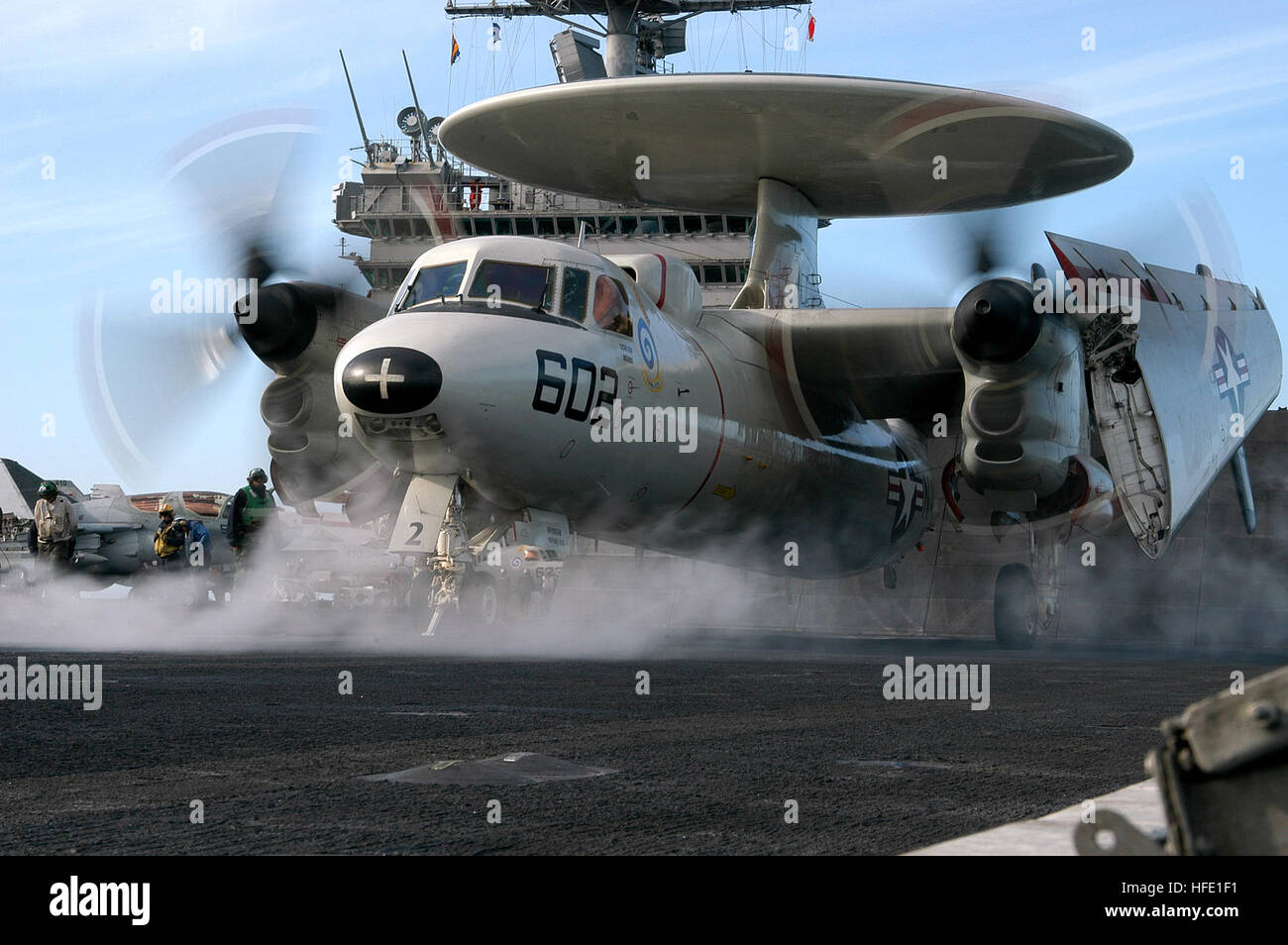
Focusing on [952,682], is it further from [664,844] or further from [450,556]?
[664,844]

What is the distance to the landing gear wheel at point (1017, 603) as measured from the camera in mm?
19797

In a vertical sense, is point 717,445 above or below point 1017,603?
above

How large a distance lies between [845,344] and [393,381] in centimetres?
786

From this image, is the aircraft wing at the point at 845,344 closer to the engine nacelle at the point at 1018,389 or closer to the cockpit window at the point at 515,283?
the engine nacelle at the point at 1018,389

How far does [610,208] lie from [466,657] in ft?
113

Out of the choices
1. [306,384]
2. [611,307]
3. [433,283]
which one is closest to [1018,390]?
[611,307]

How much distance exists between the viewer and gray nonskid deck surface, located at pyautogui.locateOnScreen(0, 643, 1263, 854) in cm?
391

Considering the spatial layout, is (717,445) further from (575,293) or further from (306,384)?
(306,384)

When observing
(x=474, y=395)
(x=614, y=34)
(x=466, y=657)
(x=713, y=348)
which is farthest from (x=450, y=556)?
(x=614, y=34)

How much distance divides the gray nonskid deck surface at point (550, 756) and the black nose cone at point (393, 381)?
8.14 ft

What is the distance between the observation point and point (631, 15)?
4675 cm

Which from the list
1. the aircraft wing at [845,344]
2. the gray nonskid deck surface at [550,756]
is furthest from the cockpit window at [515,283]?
the gray nonskid deck surface at [550,756]

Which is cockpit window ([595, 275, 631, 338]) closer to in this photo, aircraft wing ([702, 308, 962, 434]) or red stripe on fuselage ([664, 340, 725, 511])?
red stripe on fuselage ([664, 340, 725, 511])

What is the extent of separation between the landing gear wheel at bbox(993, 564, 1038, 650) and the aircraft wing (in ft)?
12.5
